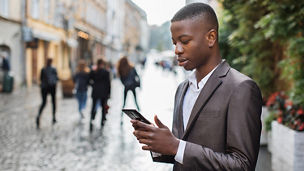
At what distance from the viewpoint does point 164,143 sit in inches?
58.5

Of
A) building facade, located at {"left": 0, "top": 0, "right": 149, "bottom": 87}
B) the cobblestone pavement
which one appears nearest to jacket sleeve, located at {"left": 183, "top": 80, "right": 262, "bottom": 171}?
the cobblestone pavement

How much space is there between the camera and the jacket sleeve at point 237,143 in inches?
58.5

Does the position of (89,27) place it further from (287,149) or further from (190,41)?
(190,41)

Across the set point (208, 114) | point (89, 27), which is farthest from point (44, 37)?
point (208, 114)

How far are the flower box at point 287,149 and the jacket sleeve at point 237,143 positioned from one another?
369 centimetres

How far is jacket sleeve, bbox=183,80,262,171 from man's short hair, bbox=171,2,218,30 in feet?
1.06

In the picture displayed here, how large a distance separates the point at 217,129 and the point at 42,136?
731 cm

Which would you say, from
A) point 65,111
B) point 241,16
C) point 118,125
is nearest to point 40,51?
point 65,111

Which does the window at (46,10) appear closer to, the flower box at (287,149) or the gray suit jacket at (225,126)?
the flower box at (287,149)

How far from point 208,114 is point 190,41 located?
308 millimetres

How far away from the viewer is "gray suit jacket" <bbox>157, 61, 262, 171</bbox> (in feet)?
4.89

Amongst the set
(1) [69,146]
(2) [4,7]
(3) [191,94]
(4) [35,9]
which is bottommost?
(1) [69,146]

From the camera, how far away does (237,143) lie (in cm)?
149

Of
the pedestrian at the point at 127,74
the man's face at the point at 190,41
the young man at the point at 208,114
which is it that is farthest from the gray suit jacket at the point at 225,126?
the pedestrian at the point at 127,74
